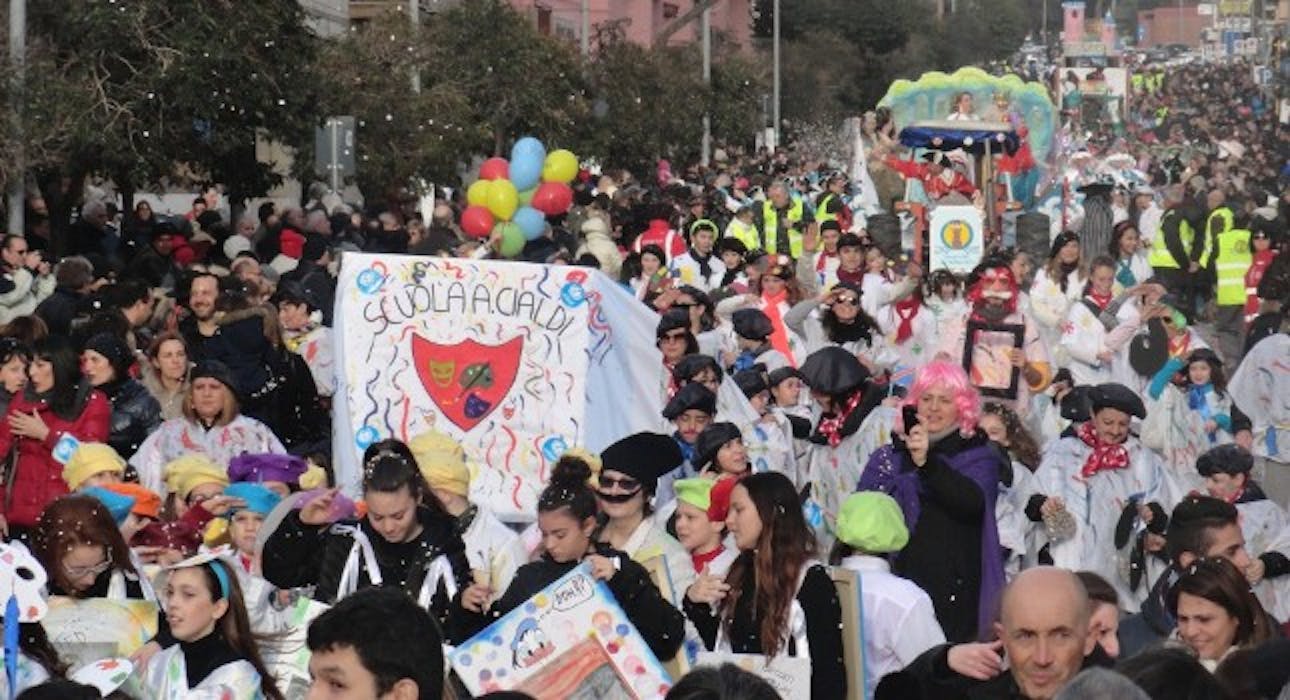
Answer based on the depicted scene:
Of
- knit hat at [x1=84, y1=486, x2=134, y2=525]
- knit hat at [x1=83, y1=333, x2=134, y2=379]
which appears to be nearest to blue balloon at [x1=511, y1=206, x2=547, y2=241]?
knit hat at [x1=83, y1=333, x2=134, y2=379]

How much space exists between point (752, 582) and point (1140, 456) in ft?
13.3

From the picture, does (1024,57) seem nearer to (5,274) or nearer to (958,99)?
(958,99)

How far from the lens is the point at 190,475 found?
10273 millimetres

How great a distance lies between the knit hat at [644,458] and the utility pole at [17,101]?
1217 centimetres

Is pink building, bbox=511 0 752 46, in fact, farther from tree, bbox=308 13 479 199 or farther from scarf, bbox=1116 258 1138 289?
scarf, bbox=1116 258 1138 289

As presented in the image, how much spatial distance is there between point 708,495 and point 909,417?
1.25 m

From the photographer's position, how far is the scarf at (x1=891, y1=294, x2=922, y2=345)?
15.9 m

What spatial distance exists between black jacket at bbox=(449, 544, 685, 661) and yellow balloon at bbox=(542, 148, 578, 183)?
10811mm

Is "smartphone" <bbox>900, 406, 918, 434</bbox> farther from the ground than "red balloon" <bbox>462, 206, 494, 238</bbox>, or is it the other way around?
"red balloon" <bbox>462, 206, 494, 238</bbox>

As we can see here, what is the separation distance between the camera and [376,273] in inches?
515

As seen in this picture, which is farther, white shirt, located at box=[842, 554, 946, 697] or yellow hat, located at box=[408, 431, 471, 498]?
yellow hat, located at box=[408, 431, 471, 498]

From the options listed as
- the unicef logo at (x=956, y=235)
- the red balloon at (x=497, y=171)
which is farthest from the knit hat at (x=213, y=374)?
the unicef logo at (x=956, y=235)

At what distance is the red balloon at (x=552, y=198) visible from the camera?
741 inches

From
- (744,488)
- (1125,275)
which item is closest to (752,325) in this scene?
(1125,275)
